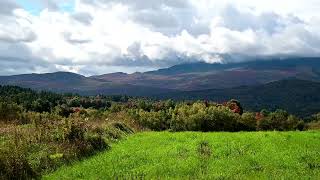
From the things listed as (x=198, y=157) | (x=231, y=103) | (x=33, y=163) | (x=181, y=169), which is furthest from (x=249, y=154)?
(x=231, y=103)

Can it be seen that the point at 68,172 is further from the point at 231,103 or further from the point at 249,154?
the point at 231,103

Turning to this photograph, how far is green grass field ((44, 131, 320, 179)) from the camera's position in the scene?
956 inches

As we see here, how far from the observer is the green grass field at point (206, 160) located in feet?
79.7

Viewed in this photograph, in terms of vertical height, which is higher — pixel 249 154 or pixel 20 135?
→ pixel 20 135

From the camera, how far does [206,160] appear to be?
2864 cm

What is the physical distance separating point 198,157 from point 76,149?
22.8 feet

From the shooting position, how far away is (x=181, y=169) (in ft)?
83.9

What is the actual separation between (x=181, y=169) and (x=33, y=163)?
717cm

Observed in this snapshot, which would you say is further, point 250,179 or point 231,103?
point 231,103

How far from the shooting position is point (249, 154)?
1217 inches

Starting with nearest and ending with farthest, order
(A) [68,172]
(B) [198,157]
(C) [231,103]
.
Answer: (A) [68,172]
(B) [198,157]
(C) [231,103]

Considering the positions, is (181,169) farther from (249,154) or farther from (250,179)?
(249,154)

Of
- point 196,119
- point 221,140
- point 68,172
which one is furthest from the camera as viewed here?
point 196,119

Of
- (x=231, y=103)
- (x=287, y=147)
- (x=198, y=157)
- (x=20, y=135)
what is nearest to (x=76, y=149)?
(x=20, y=135)
